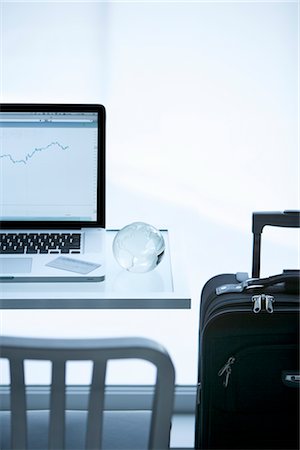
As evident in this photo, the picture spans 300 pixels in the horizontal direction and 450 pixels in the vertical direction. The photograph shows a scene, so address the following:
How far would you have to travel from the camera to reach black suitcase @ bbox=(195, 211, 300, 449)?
160cm

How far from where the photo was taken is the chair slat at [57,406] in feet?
2.90

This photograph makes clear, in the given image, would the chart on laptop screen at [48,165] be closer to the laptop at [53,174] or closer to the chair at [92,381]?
the laptop at [53,174]

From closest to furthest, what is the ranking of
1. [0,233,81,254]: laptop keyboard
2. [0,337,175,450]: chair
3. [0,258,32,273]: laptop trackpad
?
[0,337,175,450]: chair → [0,258,32,273]: laptop trackpad → [0,233,81,254]: laptop keyboard

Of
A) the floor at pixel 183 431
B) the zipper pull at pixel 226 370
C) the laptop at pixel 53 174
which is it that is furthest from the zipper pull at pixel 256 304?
the floor at pixel 183 431

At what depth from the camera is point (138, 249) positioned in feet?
5.19

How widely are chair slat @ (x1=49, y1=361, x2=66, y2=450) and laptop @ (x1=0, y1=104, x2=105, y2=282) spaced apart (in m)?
0.82

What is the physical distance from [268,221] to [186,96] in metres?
0.57

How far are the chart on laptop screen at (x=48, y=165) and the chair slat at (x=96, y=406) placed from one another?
93 centimetres

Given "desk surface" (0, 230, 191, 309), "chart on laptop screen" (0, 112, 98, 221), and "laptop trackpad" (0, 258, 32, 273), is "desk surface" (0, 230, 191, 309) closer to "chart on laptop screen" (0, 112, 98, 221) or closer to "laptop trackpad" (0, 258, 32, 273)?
"laptop trackpad" (0, 258, 32, 273)

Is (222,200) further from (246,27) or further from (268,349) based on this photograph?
(268,349)

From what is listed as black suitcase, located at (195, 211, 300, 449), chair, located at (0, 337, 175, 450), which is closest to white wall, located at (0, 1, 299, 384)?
black suitcase, located at (195, 211, 300, 449)

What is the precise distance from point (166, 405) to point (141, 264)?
2.24ft

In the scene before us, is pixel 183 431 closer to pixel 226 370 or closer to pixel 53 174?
pixel 226 370

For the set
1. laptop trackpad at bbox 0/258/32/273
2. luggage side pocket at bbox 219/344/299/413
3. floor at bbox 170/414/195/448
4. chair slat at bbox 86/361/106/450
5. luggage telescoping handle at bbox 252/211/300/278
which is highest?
luggage telescoping handle at bbox 252/211/300/278
